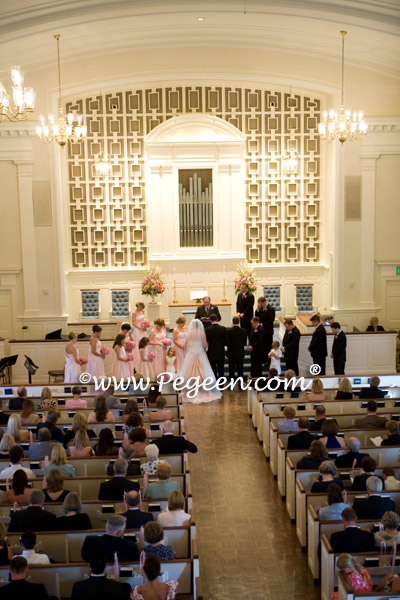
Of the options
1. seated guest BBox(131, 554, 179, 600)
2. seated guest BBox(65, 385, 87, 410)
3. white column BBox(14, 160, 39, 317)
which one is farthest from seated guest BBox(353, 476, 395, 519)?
white column BBox(14, 160, 39, 317)

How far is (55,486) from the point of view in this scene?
772cm

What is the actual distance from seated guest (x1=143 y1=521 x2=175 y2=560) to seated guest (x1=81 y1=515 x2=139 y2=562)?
6.8 inches

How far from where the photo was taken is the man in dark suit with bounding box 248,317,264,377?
14.9m

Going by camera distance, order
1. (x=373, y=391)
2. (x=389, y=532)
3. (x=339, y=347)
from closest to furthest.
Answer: (x=389, y=532) < (x=373, y=391) < (x=339, y=347)

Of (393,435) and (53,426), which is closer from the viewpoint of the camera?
(393,435)

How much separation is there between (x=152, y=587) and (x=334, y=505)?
231cm

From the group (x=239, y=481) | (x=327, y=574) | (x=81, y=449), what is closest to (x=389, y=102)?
(x=239, y=481)

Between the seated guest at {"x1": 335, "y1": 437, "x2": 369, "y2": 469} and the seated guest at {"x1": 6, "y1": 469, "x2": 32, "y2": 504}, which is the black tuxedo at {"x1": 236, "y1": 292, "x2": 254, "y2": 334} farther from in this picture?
the seated guest at {"x1": 6, "y1": 469, "x2": 32, "y2": 504}

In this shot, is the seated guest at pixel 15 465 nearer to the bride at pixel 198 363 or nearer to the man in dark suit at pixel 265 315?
the bride at pixel 198 363

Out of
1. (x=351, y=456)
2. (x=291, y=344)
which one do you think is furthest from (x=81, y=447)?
(x=291, y=344)

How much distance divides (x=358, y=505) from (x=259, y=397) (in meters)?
5.13

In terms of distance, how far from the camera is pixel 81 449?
9.26 m

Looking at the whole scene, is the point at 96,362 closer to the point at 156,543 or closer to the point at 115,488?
the point at 115,488

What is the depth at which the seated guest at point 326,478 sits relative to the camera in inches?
312
